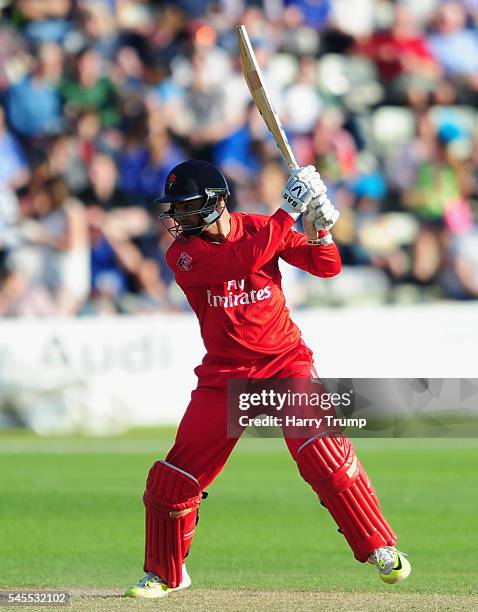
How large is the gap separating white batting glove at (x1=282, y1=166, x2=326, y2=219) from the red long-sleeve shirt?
0.18 metres

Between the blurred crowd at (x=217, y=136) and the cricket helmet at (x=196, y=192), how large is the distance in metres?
6.65

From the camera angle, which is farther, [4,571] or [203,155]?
[203,155]

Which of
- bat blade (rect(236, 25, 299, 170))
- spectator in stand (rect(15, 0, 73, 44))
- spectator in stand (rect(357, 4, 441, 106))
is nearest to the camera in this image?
bat blade (rect(236, 25, 299, 170))

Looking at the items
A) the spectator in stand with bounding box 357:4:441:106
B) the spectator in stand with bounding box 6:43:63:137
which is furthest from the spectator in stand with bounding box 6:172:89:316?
the spectator in stand with bounding box 357:4:441:106

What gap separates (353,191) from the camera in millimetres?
13750

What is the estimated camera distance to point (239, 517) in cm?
807

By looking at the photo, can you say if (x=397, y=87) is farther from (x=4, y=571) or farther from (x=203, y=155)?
(x=4, y=571)

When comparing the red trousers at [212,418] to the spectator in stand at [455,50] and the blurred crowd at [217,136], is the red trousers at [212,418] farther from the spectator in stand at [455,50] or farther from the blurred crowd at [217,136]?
the spectator in stand at [455,50]

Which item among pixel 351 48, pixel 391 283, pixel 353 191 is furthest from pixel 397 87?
pixel 391 283

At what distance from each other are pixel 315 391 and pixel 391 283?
7.74 metres

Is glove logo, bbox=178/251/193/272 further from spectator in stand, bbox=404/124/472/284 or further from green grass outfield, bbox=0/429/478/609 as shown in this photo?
spectator in stand, bbox=404/124/472/284

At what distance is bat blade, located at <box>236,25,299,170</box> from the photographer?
5.85 meters

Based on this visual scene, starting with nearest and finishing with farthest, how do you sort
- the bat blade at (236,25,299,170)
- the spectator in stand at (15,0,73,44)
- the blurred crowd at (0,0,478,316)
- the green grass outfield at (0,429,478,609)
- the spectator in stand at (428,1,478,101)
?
the bat blade at (236,25,299,170)
the green grass outfield at (0,429,478,609)
the blurred crowd at (0,0,478,316)
the spectator in stand at (15,0,73,44)
the spectator in stand at (428,1,478,101)

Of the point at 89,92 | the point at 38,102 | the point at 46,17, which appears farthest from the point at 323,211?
the point at 46,17
